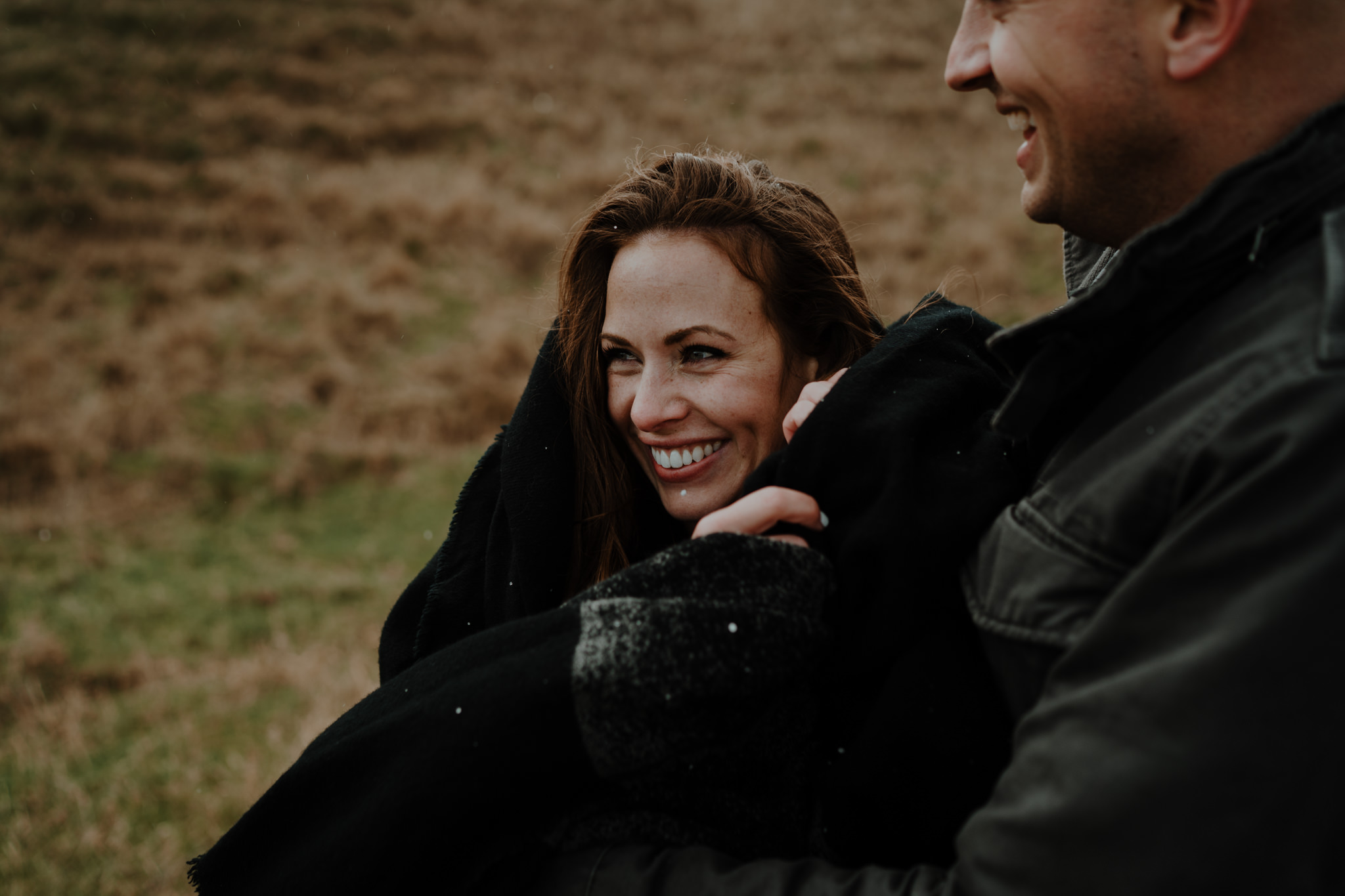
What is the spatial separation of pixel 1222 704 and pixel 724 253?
1.85 metres

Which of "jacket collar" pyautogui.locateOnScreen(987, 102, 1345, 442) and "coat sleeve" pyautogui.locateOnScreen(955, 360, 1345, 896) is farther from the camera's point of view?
"jacket collar" pyautogui.locateOnScreen(987, 102, 1345, 442)

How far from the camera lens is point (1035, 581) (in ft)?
4.28

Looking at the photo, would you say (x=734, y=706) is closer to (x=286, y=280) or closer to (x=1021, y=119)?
(x=1021, y=119)

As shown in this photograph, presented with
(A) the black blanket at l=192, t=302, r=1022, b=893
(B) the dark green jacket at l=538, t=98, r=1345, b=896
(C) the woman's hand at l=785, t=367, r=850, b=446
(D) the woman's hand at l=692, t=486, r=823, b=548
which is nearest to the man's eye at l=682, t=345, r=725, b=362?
(C) the woman's hand at l=785, t=367, r=850, b=446

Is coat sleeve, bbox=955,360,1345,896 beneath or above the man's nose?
beneath

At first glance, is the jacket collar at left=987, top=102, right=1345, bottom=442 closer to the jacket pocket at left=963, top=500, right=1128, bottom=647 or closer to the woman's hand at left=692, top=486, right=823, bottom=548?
the jacket pocket at left=963, top=500, right=1128, bottom=647

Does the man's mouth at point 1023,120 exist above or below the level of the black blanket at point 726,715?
above

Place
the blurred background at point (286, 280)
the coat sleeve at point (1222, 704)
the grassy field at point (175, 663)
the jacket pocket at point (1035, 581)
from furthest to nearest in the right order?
the blurred background at point (286, 280) < the grassy field at point (175, 663) < the jacket pocket at point (1035, 581) < the coat sleeve at point (1222, 704)

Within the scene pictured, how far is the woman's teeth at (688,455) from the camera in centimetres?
257

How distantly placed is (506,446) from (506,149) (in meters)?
15.5

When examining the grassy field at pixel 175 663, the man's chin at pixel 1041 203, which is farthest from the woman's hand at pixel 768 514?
the grassy field at pixel 175 663

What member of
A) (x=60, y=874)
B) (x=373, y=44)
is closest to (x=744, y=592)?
(x=60, y=874)

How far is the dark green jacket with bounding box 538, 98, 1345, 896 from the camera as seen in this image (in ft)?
3.24

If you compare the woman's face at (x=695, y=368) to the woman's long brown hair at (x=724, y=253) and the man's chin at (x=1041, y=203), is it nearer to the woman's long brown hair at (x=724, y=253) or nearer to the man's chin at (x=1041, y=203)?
the woman's long brown hair at (x=724, y=253)
